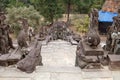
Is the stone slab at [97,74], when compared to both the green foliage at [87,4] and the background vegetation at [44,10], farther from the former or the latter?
the green foliage at [87,4]

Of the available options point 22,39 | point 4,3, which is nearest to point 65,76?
point 22,39

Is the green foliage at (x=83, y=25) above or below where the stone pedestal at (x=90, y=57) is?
below

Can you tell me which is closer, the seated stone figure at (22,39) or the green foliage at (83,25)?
the seated stone figure at (22,39)

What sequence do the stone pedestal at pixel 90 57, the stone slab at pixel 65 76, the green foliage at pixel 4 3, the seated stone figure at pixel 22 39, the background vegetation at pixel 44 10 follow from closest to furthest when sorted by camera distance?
the stone slab at pixel 65 76 < the stone pedestal at pixel 90 57 < the seated stone figure at pixel 22 39 < the background vegetation at pixel 44 10 < the green foliage at pixel 4 3

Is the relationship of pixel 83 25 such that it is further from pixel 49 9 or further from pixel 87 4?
pixel 87 4

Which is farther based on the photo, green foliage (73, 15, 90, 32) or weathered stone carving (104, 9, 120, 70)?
green foliage (73, 15, 90, 32)

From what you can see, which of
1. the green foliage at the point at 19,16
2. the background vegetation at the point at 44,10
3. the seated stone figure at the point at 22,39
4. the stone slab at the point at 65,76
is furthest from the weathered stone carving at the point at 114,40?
the background vegetation at the point at 44,10

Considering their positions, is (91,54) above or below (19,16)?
above

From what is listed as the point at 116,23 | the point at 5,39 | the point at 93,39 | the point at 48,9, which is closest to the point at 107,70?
the point at 93,39

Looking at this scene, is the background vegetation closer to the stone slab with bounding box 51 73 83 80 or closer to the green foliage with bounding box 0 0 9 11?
the green foliage with bounding box 0 0 9 11

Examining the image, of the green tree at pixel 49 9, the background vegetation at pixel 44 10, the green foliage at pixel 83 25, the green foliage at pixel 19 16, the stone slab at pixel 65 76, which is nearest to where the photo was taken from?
the stone slab at pixel 65 76

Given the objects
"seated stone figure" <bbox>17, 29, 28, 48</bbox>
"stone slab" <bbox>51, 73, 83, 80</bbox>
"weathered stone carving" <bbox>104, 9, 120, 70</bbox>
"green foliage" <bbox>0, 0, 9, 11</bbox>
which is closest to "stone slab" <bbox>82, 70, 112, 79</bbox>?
"stone slab" <bbox>51, 73, 83, 80</bbox>

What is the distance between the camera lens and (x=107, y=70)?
5426mm

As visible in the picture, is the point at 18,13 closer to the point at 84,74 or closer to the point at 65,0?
the point at 65,0
